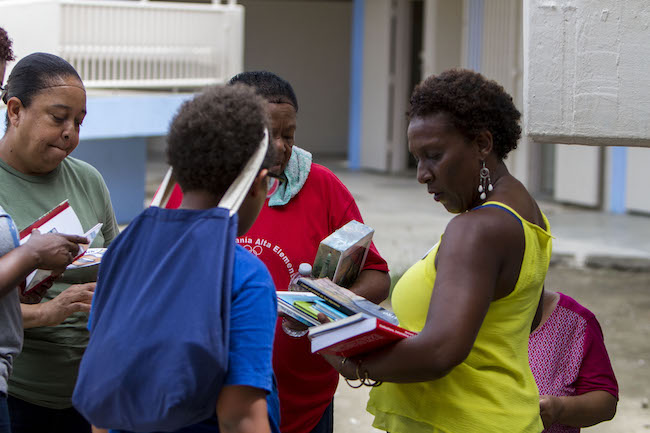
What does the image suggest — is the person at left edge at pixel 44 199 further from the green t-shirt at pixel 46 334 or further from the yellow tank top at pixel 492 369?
the yellow tank top at pixel 492 369

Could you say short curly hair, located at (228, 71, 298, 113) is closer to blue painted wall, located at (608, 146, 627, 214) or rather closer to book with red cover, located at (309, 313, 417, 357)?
book with red cover, located at (309, 313, 417, 357)

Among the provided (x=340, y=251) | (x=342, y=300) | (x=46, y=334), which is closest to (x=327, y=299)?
(x=342, y=300)

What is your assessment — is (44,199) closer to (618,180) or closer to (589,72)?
(589,72)

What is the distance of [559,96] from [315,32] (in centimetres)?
1599

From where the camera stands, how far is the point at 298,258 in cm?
251

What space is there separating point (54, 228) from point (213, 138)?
0.79 metres

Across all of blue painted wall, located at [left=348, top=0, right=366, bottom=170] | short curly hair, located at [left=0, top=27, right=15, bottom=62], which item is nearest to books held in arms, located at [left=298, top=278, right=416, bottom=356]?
short curly hair, located at [left=0, top=27, right=15, bottom=62]

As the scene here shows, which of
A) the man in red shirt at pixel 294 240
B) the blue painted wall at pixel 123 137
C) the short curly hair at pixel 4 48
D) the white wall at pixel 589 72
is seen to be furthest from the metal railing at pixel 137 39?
the white wall at pixel 589 72

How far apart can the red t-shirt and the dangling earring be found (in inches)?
26.4

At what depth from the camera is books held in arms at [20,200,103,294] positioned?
218 cm

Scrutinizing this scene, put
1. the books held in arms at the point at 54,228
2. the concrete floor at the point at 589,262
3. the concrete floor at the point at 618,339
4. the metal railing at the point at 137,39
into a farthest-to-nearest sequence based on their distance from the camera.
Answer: the metal railing at the point at 137,39 → the concrete floor at the point at 589,262 → the concrete floor at the point at 618,339 → the books held in arms at the point at 54,228

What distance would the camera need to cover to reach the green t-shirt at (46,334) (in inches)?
93.4

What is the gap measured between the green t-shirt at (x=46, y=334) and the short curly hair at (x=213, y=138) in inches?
33.8

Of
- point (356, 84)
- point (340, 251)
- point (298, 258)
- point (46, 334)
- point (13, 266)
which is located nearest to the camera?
point (13, 266)
